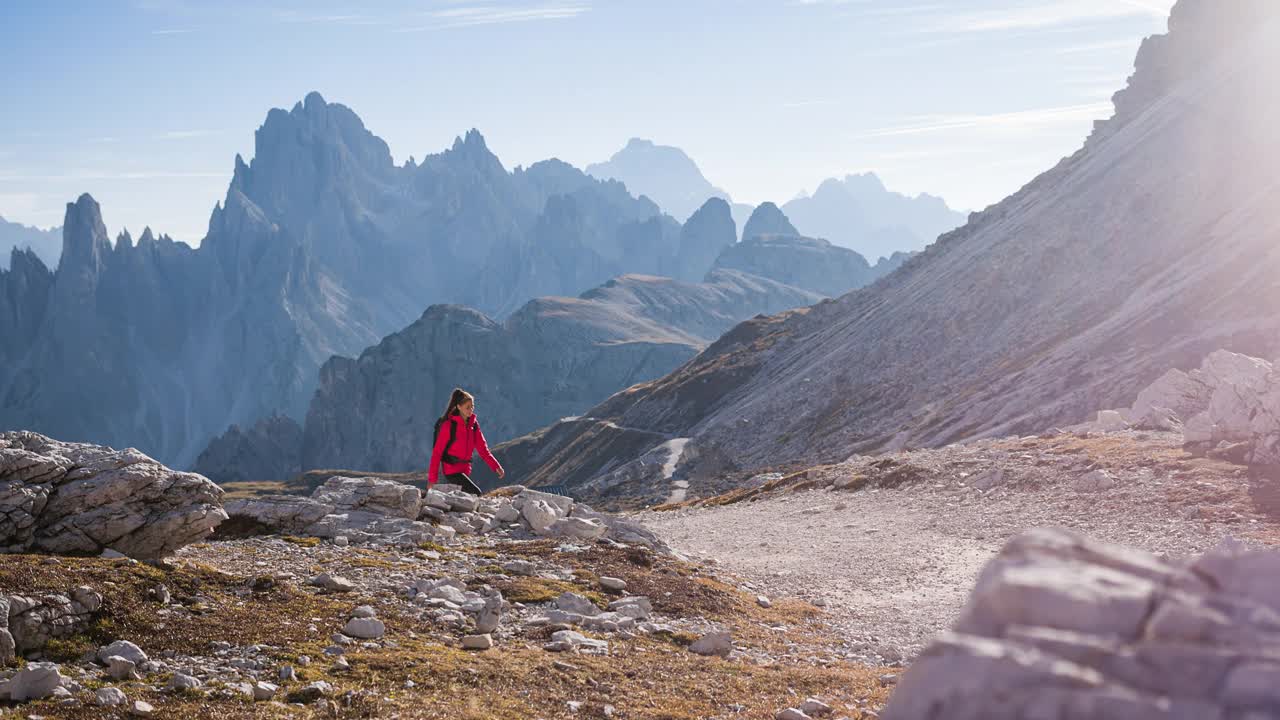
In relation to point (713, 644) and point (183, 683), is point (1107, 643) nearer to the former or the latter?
point (183, 683)

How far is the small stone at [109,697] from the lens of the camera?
32.6ft

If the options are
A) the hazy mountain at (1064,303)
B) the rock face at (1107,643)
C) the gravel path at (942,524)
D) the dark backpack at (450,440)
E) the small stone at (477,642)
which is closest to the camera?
the rock face at (1107,643)

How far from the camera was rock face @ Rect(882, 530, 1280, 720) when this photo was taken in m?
4.15

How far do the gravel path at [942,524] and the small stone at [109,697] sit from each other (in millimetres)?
11562

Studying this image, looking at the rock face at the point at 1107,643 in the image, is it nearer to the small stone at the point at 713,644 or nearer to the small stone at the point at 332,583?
the small stone at the point at 713,644

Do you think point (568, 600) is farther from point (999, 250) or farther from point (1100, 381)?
point (999, 250)

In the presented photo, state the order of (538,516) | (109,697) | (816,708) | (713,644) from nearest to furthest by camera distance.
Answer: (109,697) < (816,708) < (713,644) < (538,516)

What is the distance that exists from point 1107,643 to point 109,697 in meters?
10.2

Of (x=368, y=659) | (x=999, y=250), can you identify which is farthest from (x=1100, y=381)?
(x=368, y=659)

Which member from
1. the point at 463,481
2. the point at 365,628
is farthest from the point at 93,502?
the point at 463,481

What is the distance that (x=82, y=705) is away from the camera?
9891 millimetres

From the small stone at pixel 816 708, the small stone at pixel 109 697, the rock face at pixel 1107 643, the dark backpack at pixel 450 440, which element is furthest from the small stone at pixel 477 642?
the dark backpack at pixel 450 440

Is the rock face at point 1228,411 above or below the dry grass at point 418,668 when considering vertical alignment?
above

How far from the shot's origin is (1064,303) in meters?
105
